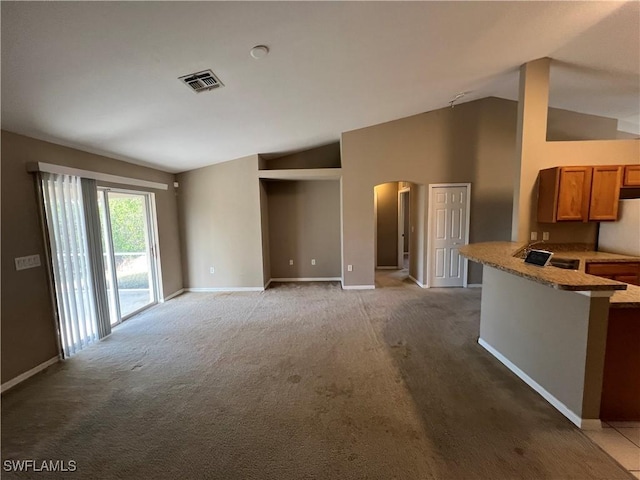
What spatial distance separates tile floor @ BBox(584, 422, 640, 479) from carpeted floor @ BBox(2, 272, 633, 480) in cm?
8

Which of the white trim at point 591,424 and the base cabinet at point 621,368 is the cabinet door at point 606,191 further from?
the white trim at point 591,424

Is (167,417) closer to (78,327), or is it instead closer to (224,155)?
(78,327)

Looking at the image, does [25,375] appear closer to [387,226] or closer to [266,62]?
[266,62]

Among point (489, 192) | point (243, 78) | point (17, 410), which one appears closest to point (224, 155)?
point (243, 78)

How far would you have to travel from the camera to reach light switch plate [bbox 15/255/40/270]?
256 cm

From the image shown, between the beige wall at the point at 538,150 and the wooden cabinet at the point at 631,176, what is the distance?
0.83ft

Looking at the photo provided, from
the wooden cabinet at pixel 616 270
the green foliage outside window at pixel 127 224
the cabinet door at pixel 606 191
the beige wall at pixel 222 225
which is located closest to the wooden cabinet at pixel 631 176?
the cabinet door at pixel 606 191

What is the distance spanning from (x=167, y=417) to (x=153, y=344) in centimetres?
149

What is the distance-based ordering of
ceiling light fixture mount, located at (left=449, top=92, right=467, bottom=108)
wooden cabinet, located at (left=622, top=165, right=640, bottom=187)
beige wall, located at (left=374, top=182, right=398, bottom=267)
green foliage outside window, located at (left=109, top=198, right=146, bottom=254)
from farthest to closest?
beige wall, located at (left=374, top=182, right=398, bottom=267) < ceiling light fixture mount, located at (left=449, top=92, right=467, bottom=108) < green foliage outside window, located at (left=109, top=198, right=146, bottom=254) < wooden cabinet, located at (left=622, top=165, right=640, bottom=187)

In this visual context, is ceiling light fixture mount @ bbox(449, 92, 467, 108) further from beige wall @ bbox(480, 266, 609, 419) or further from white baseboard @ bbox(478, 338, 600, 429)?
white baseboard @ bbox(478, 338, 600, 429)

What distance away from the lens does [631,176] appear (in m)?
3.34

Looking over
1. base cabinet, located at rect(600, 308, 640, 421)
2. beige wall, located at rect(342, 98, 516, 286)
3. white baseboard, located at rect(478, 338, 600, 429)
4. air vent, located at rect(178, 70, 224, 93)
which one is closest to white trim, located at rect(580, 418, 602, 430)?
white baseboard, located at rect(478, 338, 600, 429)

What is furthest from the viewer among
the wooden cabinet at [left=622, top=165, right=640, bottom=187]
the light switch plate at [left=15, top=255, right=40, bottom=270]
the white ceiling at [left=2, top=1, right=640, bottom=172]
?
the wooden cabinet at [left=622, top=165, right=640, bottom=187]

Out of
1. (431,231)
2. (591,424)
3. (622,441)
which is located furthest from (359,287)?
(622,441)
